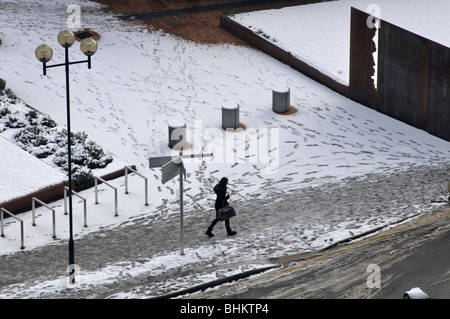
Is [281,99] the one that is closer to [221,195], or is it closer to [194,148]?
[194,148]

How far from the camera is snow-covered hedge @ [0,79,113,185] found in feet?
84.8

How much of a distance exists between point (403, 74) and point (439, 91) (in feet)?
4.38

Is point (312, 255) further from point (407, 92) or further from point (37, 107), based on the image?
point (37, 107)

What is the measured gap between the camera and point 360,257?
70.2 ft

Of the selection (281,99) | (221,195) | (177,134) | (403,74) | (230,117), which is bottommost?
(177,134)

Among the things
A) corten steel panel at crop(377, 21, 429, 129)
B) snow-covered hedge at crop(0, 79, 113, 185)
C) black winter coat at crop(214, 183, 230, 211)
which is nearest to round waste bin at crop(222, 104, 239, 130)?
snow-covered hedge at crop(0, 79, 113, 185)

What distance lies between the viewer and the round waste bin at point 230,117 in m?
28.5

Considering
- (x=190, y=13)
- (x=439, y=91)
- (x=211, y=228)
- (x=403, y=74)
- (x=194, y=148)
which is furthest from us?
(x=190, y=13)

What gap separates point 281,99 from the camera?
97.1 feet

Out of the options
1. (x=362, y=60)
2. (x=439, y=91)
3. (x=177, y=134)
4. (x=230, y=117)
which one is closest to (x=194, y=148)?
(x=177, y=134)

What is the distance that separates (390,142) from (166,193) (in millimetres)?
7315

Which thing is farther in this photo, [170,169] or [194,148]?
[194,148]

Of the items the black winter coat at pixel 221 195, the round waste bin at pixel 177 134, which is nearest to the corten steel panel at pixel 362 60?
the round waste bin at pixel 177 134
